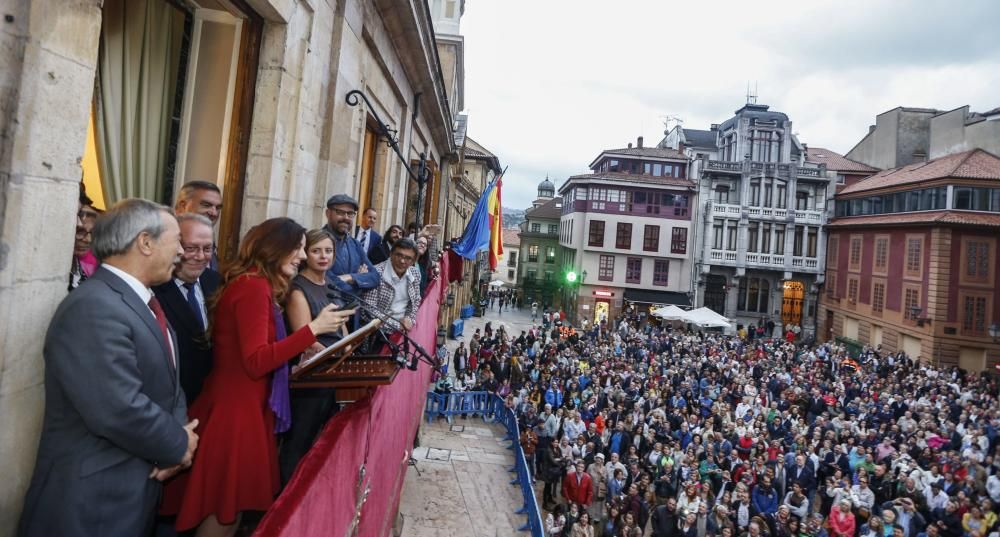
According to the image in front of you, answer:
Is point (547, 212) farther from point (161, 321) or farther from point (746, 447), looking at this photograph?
point (161, 321)

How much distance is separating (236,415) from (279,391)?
0.85ft

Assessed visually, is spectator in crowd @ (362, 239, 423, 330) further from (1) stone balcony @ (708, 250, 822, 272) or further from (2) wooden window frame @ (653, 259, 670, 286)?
(2) wooden window frame @ (653, 259, 670, 286)

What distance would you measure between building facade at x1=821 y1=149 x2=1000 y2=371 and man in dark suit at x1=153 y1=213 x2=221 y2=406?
33.7 metres

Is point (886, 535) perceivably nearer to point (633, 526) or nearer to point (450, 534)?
point (633, 526)

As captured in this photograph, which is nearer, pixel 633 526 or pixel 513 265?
pixel 633 526

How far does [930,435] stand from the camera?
1428 centimetres

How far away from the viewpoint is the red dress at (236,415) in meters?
2.66

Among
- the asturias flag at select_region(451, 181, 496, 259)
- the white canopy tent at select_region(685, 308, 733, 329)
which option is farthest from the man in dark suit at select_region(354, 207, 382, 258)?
the white canopy tent at select_region(685, 308, 733, 329)

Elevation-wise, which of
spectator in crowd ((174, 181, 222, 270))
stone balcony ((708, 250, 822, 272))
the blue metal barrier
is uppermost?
stone balcony ((708, 250, 822, 272))

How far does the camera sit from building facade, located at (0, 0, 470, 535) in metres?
2.34

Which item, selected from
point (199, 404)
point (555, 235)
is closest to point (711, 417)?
point (199, 404)

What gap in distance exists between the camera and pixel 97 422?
1.94m

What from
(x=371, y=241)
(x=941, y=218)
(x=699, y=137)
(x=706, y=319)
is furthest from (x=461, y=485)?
(x=699, y=137)

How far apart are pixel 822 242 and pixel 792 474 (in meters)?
33.2
